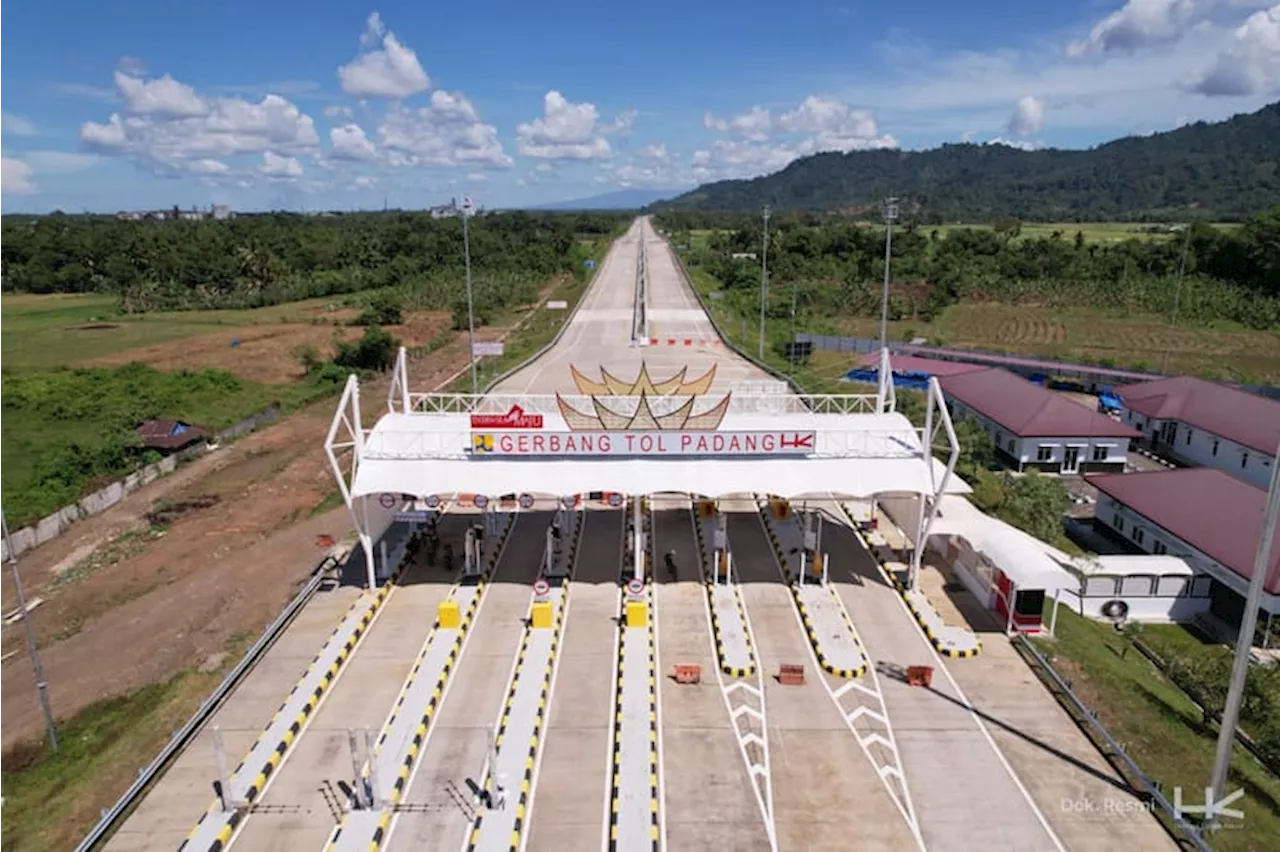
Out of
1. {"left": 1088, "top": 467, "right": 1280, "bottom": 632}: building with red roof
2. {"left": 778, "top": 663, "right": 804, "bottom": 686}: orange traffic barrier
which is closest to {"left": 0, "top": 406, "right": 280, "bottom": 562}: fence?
{"left": 778, "top": 663, "right": 804, "bottom": 686}: orange traffic barrier

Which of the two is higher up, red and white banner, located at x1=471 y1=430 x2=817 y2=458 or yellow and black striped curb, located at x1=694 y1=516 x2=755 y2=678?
red and white banner, located at x1=471 y1=430 x2=817 y2=458

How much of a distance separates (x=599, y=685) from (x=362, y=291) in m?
94.9

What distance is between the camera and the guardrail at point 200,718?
15.1 m

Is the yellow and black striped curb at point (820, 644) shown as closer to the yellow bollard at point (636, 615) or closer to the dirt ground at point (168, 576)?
the yellow bollard at point (636, 615)

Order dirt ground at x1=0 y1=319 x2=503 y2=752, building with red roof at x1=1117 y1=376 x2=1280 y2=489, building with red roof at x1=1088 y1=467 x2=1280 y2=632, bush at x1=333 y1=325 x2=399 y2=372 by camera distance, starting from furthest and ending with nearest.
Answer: bush at x1=333 y1=325 x2=399 y2=372
building with red roof at x1=1117 y1=376 x2=1280 y2=489
building with red roof at x1=1088 y1=467 x2=1280 y2=632
dirt ground at x1=0 y1=319 x2=503 y2=752

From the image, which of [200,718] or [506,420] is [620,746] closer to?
[200,718]

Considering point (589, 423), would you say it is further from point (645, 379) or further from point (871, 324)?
point (871, 324)

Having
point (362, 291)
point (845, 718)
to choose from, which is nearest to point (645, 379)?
point (845, 718)

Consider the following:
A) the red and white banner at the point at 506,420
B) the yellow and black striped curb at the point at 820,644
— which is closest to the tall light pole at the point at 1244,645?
the yellow and black striped curb at the point at 820,644

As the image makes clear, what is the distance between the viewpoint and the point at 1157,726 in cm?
1845

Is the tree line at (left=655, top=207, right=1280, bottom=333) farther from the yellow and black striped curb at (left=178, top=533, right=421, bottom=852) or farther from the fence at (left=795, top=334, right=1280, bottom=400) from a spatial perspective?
the yellow and black striped curb at (left=178, top=533, right=421, bottom=852)

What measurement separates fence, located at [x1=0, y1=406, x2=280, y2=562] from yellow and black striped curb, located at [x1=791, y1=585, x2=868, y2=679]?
24.2 metres

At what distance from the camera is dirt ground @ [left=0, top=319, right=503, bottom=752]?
21.8m

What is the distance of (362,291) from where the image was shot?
105000 millimetres
